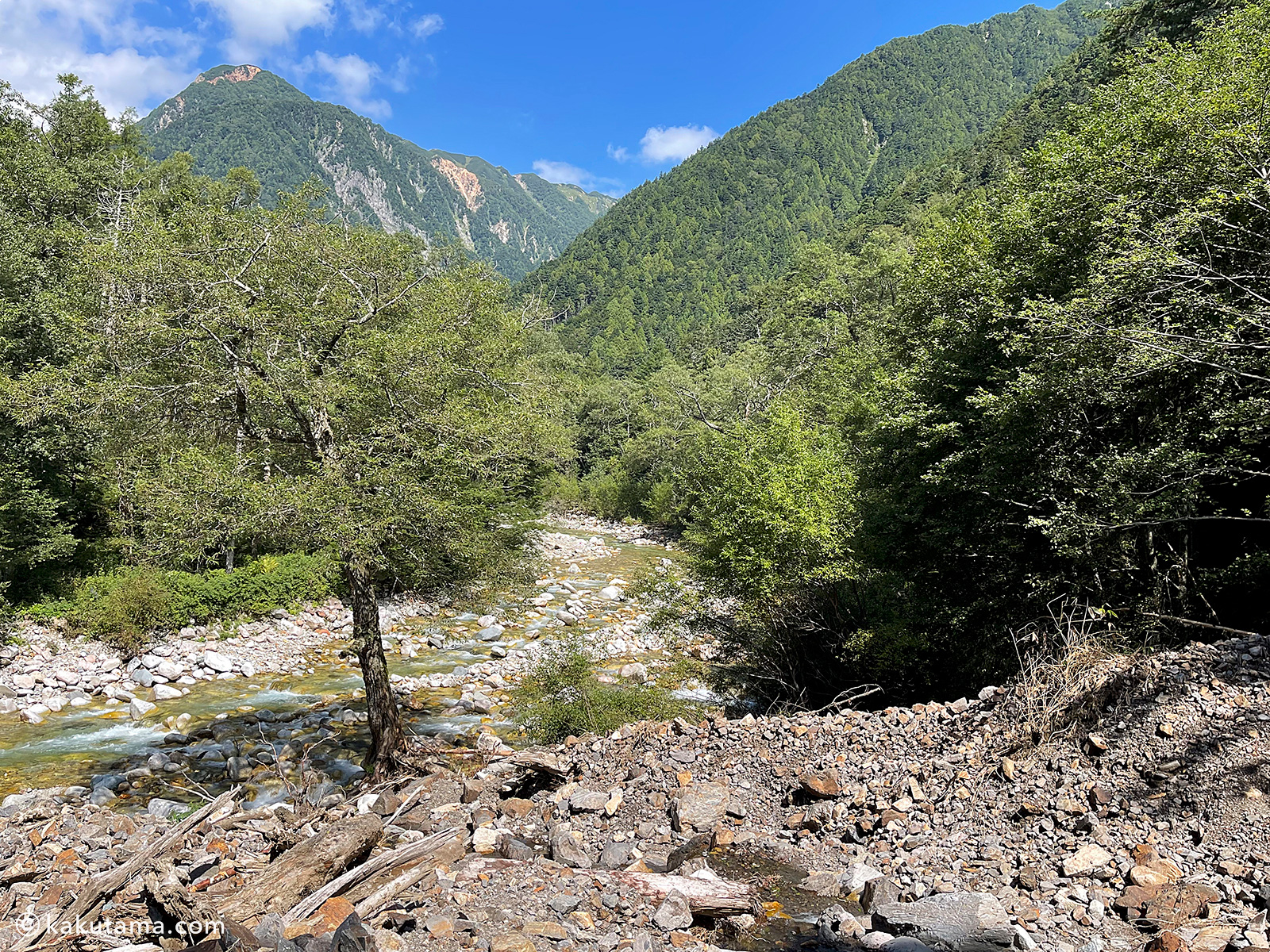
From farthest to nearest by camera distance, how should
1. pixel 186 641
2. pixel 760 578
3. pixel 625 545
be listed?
pixel 625 545
pixel 186 641
pixel 760 578

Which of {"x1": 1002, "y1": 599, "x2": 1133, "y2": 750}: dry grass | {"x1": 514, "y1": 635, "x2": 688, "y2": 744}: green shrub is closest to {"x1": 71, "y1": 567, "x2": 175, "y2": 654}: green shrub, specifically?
{"x1": 514, "y1": 635, "x2": 688, "y2": 744}: green shrub

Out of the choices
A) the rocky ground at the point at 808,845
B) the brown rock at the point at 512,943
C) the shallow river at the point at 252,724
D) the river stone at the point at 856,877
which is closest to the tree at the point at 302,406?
the shallow river at the point at 252,724

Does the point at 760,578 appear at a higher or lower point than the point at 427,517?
lower

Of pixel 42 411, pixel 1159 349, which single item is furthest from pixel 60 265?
pixel 1159 349

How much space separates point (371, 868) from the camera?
5.87m

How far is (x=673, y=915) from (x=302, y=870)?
3125mm

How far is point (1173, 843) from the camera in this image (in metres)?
5.48

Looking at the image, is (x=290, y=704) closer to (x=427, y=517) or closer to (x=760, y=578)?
(x=427, y=517)

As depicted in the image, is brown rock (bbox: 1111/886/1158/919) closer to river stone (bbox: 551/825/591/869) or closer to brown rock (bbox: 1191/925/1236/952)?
brown rock (bbox: 1191/925/1236/952)

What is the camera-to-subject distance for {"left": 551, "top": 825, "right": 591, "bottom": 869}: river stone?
6.61m

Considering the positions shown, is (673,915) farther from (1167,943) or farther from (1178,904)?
(1178,904)

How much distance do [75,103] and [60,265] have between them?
10.7m

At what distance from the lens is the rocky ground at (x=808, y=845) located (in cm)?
506

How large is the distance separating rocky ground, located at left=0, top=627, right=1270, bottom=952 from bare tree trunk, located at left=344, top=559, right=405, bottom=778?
177cm
